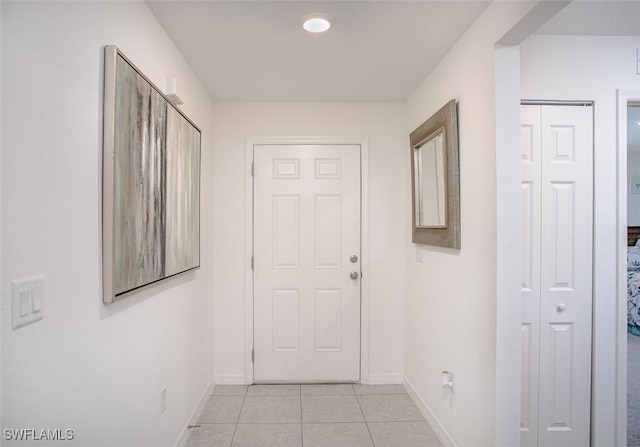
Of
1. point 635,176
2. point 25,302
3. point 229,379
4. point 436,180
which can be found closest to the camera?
point 25,302

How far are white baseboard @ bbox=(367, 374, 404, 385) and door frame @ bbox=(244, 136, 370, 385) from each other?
0.16ft

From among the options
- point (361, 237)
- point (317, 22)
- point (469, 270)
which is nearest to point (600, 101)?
point (469, 270)

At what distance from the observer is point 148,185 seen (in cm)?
156

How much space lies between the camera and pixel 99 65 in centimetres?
123

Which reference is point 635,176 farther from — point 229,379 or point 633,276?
point 229,379

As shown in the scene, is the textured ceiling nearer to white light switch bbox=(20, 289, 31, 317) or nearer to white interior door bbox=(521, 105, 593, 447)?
white interior door bbox=(521, 105, 593, 447)

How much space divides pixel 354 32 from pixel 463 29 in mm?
562

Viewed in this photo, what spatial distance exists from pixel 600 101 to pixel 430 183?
980 mm

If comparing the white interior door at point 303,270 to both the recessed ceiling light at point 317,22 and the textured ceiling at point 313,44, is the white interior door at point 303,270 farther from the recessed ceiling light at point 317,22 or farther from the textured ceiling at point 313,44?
the recessed ceiling light at point 317,22

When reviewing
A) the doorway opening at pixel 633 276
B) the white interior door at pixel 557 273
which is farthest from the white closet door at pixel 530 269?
the doorway opening at pixel 633 276

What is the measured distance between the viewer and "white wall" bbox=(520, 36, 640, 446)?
6.20 ft

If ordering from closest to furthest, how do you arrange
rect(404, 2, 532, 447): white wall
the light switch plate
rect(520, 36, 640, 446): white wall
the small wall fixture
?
the light switch plate → rect(404, 2, 532, 447): white wall → rect(520, 36, 640, 446): white wall → the small wall fixture

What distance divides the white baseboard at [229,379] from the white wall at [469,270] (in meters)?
1.45

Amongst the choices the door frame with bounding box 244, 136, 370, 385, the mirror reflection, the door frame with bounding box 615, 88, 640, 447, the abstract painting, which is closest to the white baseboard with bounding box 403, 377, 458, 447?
the door frame with bounding box 244, 136, 370, 385
